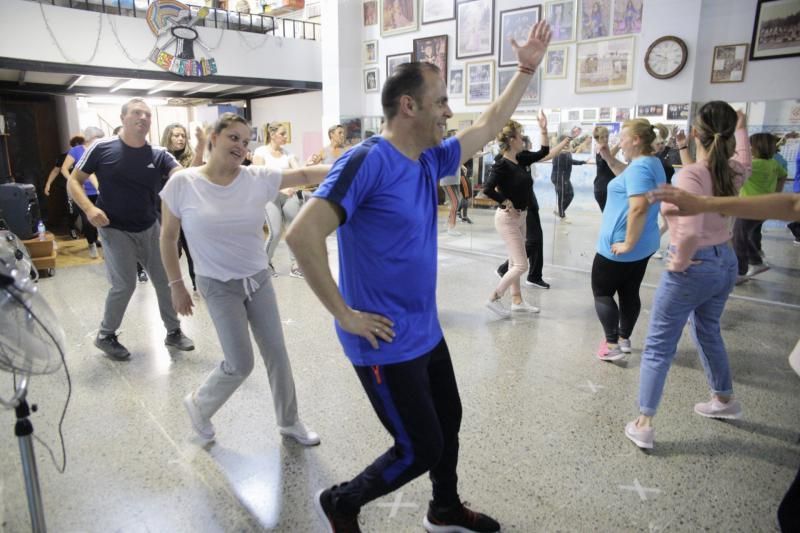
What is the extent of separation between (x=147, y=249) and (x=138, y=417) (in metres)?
1.31

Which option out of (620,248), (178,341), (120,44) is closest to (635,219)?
(620,248)

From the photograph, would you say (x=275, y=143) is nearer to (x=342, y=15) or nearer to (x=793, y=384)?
(x=342, y=15)

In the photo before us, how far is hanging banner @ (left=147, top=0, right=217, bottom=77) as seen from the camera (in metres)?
8.24

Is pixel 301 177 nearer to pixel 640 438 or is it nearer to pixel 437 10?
pixel 640 438

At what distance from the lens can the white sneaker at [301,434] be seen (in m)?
2.62

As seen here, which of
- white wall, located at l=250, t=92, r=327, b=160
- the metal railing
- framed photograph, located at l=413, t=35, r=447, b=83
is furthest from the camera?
white wall, located at l=250, t=92, r=327, b=160

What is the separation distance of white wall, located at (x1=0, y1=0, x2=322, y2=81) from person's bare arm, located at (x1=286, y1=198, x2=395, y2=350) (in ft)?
25.6

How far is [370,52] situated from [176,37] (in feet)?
10.0

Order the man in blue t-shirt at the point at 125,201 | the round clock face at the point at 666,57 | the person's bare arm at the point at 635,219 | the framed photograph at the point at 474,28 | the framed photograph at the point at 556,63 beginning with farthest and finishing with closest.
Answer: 1. the framed photograph at the point at 474,28
2. the framed photograph at the point at 556,63
3. the round clock face at the point at 666,57
4. the man in blue t-shirt at the point at 125,201
5. the person's bare arm at the point at 635,219

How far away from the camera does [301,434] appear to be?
2.64 metres

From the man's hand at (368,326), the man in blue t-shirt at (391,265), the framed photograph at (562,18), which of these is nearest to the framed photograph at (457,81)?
the framed photograph at (562,18)

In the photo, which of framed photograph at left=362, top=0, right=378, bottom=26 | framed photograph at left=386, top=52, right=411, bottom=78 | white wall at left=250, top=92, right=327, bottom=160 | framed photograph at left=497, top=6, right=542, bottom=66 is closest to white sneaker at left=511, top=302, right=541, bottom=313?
framed photograph at left=497, top=6, right=542, bottom=66

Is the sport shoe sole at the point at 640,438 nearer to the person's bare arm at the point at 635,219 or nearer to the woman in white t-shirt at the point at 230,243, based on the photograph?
the person's bare arm at the point at 635,219

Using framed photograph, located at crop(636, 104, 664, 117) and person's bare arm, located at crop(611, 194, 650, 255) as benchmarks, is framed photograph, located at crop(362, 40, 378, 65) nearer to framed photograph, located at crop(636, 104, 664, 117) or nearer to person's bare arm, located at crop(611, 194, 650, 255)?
framed photograph, located at crop(636, 104, 664, 117)
